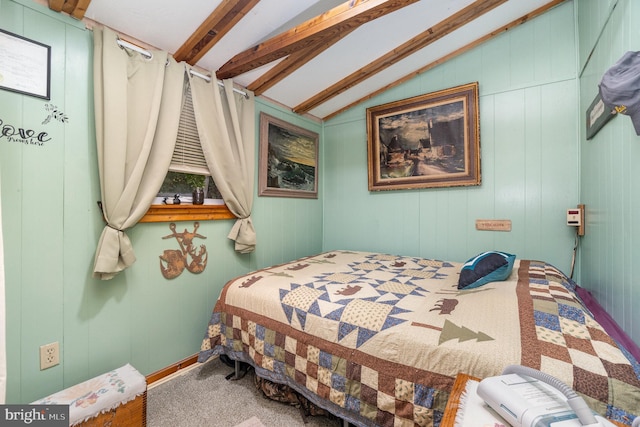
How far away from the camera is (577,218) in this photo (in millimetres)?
1930

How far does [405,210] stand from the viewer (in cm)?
272

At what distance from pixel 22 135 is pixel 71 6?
2.39ft

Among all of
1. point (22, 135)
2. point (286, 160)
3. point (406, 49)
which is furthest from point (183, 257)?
point (406, 49)

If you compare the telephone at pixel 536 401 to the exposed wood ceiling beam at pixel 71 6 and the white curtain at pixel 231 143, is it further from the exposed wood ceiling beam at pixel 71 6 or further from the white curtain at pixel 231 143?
the exposed wood ceiling beam at pixel 71 6

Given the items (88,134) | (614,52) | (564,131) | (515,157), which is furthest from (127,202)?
(564,131)

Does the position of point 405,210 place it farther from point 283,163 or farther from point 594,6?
point 594,6

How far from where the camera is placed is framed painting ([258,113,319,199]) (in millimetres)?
2553

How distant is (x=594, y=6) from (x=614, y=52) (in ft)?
1.99

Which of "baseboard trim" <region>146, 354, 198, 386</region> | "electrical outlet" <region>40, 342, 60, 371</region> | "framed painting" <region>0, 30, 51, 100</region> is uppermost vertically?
"framed painting" <region>0, 30, 51, 100</region>

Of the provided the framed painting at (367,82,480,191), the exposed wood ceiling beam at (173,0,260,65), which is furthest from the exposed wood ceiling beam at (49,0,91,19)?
the framed painting at (367,82,480,191)

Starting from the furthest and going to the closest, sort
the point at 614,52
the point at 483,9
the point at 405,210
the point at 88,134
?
the point at 405,210 < the point at 483,9 < the point at 88,134 < the point at 614,52

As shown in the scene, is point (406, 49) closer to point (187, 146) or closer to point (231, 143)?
point (231, 143)

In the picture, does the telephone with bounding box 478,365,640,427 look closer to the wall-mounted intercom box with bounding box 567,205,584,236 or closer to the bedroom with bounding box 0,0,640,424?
the bedroom with bounding box 0,0,640,424

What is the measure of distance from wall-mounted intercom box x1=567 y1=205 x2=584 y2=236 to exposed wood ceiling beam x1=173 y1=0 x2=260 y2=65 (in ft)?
8.52
